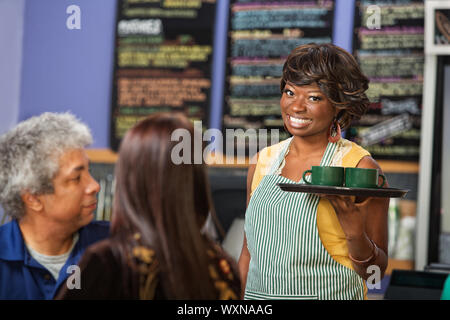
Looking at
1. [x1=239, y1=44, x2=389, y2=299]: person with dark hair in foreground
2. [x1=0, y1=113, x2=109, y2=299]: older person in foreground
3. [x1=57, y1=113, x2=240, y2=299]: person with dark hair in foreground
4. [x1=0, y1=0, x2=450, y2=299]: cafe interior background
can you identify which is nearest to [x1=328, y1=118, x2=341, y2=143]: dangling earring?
[x1=239, y1=44, x2=389, y2=299]: person with dark hair in foreground

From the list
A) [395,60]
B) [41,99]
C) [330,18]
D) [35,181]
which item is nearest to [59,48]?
[41,99]

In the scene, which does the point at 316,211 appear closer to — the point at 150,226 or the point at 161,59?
the point at 150,226

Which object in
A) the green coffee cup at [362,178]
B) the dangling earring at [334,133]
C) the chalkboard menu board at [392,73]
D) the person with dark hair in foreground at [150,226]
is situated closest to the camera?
the person with dark hair in foreground at [150,226]

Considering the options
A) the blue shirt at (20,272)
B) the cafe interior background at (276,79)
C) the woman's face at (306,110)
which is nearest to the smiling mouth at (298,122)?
the woman's face at (306,110)

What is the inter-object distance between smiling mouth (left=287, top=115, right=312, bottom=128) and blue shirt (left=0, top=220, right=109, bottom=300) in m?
0.59

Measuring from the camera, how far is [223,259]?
1.13m

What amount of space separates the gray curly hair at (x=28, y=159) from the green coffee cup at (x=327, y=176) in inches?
21.4

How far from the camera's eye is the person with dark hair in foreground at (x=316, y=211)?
1.29 metres

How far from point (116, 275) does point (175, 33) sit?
1.66 meters

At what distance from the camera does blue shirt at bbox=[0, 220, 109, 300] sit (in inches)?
51.1

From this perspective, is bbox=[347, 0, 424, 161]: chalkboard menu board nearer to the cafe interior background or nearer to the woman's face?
the cafe interior background

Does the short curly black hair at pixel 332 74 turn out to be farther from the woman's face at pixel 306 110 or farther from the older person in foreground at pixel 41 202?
the older person in foreground at pixel 41 202

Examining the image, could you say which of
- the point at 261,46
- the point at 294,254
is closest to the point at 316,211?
the point at 294,254

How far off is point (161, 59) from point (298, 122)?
1157 mm
